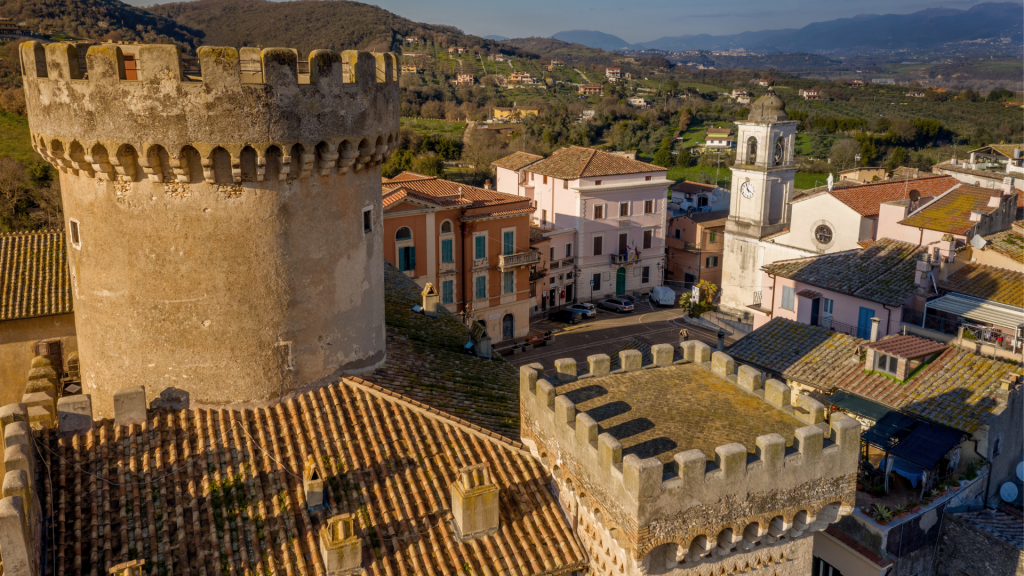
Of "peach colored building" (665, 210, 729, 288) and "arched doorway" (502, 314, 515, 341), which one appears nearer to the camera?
"arched doorway" (502, 314, 515, 341)

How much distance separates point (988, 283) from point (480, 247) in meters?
23.7

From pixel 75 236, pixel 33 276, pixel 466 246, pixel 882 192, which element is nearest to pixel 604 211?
pixel 466 246

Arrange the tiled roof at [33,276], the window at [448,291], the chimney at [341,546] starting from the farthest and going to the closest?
the window at [448,291] < the tiled roof at [33,276] < the chimney at [341,546]

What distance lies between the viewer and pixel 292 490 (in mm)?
10312

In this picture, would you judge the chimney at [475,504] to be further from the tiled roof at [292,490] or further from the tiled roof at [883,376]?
the tiled roof at [883,376]

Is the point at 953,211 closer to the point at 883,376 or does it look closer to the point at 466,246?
the point at 883,376

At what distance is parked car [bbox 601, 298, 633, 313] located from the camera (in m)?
51.0

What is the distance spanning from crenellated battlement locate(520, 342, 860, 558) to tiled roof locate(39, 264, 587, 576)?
1.04 meters

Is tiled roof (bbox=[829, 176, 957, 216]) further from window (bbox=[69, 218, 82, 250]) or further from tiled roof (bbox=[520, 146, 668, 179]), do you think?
window (bbox=[69, 218, 82, 250])

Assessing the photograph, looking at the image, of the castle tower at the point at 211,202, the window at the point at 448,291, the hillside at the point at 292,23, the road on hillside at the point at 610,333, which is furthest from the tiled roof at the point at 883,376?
the hillside at the point at 292,23

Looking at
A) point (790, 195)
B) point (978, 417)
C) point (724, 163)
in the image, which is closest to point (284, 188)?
Result: point (978, 417)

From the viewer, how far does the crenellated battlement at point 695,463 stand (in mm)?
8742

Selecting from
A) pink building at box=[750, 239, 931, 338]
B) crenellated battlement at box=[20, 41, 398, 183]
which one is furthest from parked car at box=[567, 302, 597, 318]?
crenellated battlement at box=[20, 41, 398, 183]

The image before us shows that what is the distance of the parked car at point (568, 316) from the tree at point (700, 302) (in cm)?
667
